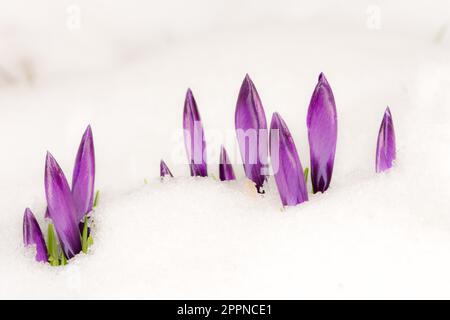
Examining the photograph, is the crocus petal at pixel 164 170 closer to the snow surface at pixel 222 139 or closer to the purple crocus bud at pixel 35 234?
the snow surface at pixel 222 139

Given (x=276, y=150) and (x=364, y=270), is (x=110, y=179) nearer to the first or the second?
(x=276, y=150)

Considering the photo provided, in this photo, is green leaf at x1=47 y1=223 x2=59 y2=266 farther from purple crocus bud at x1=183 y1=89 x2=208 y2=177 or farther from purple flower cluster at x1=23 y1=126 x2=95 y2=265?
purple crocus bud at x1=183 y1=89 x2=208 y2=177

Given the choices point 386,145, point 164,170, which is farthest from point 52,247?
point 386,145

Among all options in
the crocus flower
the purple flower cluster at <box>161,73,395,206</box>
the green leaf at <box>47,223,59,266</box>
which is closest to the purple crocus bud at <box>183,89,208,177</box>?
the purple flower cluster at <box>161,73,395,206</box>

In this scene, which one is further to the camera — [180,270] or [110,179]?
[110,179]

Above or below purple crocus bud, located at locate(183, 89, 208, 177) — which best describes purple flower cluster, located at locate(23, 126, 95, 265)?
below

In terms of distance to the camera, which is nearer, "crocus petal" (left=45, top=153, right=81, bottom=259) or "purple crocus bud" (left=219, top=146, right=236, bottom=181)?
"crocus petal" (left=45, top=153, right=81, bottom=259)

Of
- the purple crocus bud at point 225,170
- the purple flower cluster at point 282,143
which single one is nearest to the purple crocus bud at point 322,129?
the purple flower cluster at point 282,143
